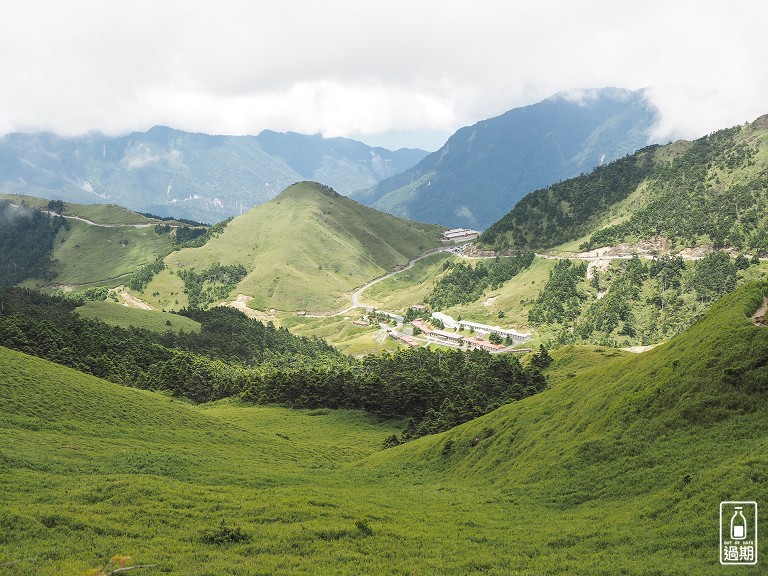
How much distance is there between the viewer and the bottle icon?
27.9 meters

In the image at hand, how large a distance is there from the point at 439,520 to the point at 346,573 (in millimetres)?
12997

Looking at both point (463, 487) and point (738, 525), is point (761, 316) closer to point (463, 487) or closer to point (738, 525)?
point (738, 525)

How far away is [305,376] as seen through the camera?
415 feet

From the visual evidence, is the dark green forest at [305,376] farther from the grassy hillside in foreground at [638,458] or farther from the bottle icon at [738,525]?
the bottle icon at [738,525]

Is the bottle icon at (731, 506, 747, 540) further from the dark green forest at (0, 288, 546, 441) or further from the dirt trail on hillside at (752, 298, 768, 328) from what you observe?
the dark green forest at (0, 288, 546, 441)

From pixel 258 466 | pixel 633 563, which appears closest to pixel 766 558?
pixel 633 563

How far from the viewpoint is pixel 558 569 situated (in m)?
30.0

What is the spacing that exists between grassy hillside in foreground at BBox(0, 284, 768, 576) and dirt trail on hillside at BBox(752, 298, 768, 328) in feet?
2.22

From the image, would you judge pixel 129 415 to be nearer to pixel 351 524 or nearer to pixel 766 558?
pixel 351 524

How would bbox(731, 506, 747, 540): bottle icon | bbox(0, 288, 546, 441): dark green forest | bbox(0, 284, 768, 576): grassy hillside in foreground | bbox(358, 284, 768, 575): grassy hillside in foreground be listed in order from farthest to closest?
bbox(0, 288, 546, 441): dark green forest → bbox(0, 284, 768, 576): grassy hillside in foreground → bbox(358, 284, 768, 575): grassy hillside in foreground → bbox(731, 506, 747, 540): bottle icon
